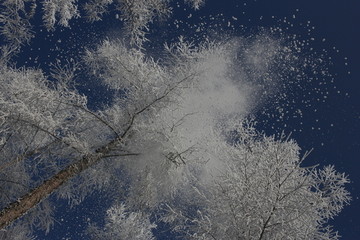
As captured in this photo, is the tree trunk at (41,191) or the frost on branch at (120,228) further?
the frost on branch at (120,228)

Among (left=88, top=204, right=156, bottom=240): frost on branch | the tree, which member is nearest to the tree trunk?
the tree

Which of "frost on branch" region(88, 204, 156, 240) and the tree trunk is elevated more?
"frost on branch" region(88, 204, 156, 240)

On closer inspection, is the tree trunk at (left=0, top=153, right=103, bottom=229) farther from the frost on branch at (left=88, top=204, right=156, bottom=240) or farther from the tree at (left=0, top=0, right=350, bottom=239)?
the frost on branch at (left=88, top=204, right=156, bottom=240)

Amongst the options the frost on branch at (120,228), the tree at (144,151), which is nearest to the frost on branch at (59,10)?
the tree at (144,151)

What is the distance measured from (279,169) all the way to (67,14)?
17.9 ft

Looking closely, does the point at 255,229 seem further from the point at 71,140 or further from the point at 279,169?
the point at 71,140

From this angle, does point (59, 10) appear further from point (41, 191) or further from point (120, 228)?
point (120, 228)

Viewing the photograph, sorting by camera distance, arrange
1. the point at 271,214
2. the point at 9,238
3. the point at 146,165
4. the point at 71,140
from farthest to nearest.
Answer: the point at 9,238
the point at 146,165
the point at 71,140
the point at 271,214

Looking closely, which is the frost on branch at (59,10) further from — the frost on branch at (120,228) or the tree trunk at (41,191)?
the frost on branch at (120,228)

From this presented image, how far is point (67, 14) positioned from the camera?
26.8 feet

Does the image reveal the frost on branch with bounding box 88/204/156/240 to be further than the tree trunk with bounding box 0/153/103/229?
Yes

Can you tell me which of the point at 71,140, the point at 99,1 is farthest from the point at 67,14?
the point at 71,140

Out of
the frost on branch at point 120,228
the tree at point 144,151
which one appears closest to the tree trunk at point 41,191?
the tree at point 144,151

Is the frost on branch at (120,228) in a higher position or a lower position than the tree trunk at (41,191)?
higher
